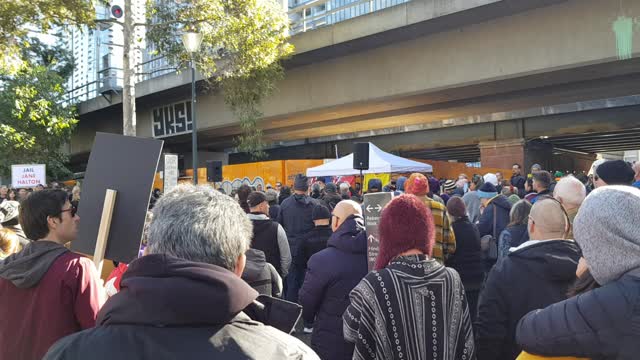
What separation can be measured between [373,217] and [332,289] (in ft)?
2.80

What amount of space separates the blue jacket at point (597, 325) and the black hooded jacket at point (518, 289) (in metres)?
1.27

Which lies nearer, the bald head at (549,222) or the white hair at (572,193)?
the bald head at (549,222)

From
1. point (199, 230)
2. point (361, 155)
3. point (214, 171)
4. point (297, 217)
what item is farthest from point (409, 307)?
point (214, 171)

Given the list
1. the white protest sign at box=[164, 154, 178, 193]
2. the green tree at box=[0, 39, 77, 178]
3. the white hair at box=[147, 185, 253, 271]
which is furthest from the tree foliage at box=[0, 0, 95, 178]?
the white hair at box=[147, 185, 253, 271]

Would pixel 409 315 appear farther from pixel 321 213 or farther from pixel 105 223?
pixel 321 213


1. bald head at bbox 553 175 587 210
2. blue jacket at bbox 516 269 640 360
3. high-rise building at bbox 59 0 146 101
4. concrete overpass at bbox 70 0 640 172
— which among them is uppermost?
high-rise building at bbox 59 0 146 101

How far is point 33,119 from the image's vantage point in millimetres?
23750

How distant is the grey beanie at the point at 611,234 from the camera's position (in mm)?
1775

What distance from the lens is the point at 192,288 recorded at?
1.40 metres

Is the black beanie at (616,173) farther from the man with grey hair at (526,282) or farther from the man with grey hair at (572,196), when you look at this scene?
the man with grey hair at (526,282)

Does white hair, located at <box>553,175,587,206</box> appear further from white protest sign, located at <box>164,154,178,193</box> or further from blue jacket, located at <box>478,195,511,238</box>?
white protest sign, located at <box>164,154,178,193</box>

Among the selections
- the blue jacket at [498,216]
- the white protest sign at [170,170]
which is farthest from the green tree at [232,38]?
the blue jacket at [498,216]

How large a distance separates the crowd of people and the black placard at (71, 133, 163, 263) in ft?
0.43

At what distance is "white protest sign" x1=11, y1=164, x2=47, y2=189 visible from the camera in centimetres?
1688
